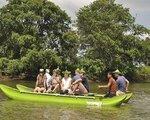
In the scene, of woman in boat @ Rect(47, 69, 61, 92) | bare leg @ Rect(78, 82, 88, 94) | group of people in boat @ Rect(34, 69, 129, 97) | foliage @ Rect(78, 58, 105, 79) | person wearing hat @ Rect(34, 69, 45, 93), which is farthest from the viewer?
foliage @ Rect(78, 58, 105, 79)

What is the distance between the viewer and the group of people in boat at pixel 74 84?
88.4 feet

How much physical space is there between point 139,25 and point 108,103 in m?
43.9

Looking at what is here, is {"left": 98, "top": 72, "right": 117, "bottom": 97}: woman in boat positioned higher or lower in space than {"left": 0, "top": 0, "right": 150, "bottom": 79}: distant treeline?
lower

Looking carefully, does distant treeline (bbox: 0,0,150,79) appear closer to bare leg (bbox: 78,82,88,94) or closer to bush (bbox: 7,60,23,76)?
bush (bbox: 7,60,23,76)

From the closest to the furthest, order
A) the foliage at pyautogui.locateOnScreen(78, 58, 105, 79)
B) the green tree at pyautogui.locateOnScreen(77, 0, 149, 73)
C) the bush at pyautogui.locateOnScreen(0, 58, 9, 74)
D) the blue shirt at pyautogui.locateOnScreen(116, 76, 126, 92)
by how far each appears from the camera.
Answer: the blue shirt at pyautogui.locateOnScreen(116, 76, 126, 92) → the bush at pyautogui.locateOnScreen(0, 58, 9, 74) → the foliage at pyautogui.locateOnScreen(78, 58, 105, 79) → the green tree at pyautogui.locateOnScreen(77, 0, 149, 73)

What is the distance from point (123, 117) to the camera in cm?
2241

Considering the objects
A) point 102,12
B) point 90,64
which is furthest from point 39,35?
point 102,12

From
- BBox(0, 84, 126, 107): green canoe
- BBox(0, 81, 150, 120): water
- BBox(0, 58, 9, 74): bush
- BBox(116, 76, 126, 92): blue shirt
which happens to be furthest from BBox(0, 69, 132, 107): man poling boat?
BBox(0, 58, 9, 74): bush

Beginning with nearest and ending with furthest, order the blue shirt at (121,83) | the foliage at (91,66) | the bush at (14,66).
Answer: the blue shirt at (121,83) < the bush at (14,66) < the foliage at (91,66)

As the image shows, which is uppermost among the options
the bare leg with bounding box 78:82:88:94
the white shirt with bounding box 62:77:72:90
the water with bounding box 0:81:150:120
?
the white shirt with bounding box 62:77:72:90

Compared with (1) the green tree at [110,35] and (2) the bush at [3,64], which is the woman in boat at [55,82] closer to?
(2) the bush at [3,64]

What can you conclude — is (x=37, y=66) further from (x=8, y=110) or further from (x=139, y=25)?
(x=8, y=110)

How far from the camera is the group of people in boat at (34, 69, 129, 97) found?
26938 millimetres

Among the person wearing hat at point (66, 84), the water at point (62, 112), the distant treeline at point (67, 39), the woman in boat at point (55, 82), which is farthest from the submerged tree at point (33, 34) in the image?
the water at point (62, 112)
